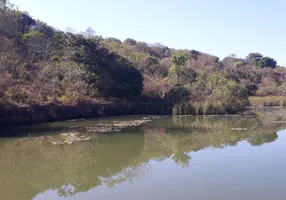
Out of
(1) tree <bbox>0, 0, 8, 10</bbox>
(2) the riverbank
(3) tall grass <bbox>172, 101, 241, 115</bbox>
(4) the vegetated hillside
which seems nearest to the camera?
(2) the riverbank

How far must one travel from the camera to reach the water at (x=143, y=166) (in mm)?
6398

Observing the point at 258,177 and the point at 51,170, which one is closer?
the point at 258,177

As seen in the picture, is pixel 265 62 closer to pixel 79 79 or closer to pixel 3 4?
pixel 79 79

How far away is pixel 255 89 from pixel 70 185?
40931mm

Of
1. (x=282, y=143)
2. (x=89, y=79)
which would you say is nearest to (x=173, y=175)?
(x=282, y=143)

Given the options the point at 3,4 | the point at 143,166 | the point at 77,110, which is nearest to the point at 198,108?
the point at 77,110

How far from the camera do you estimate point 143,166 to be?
344 inches

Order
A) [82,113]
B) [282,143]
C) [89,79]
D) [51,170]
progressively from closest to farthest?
1. [51,170]
2. [282,143]
3. [82,113]
4. [89,79]

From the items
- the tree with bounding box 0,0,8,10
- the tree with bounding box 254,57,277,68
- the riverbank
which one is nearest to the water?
the riverbank

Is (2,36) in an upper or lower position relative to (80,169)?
upper

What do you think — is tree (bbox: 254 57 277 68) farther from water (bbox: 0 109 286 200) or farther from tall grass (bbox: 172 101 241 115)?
water (bbox: 0 109 286 200)

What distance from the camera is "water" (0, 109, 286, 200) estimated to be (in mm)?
6398

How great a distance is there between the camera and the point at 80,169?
835 centimetres

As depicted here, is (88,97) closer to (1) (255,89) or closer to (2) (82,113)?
(2) (82,113)
